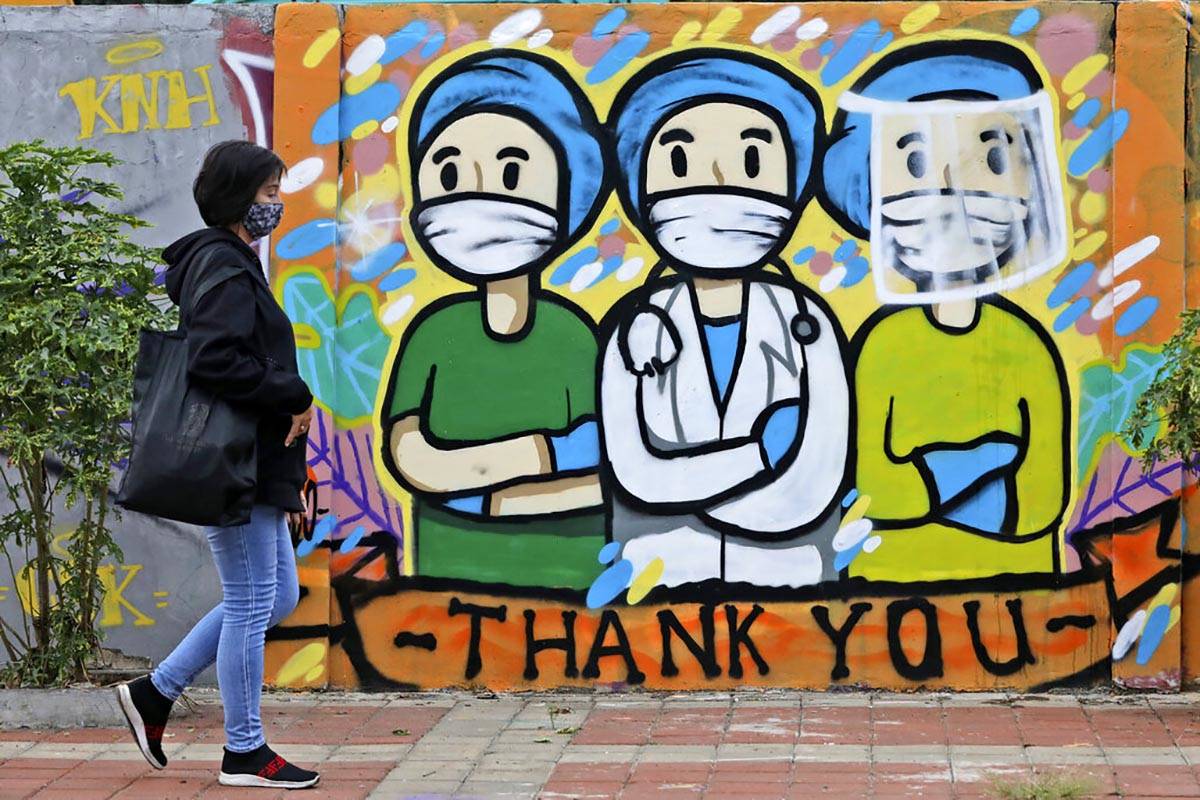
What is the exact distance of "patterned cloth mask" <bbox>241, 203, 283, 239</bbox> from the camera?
5473mm

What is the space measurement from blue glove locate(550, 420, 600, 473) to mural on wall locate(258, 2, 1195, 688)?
1cm

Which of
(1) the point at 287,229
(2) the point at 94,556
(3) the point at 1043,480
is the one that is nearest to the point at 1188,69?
(3) the point at 1043,480

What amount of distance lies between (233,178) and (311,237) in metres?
1.42

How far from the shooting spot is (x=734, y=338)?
6.77 meters

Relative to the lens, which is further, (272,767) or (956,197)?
(956,197)

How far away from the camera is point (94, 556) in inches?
255

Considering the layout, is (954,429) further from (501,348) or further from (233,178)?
(233,178)

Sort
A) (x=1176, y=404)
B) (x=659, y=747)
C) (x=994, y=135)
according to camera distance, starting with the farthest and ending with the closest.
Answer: (x=994, y=135)
(x=1176, y=404)
(x=659, y=747)

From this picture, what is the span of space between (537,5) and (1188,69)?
8.09 ft

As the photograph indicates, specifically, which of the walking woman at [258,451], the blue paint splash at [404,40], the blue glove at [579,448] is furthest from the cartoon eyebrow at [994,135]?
the walking woman at [258,451]

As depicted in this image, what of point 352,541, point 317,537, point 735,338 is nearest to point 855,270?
point 735,338

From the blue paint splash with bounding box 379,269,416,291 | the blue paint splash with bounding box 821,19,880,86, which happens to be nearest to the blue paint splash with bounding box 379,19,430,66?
the blue paint splash with bounding box 379,269,416,291

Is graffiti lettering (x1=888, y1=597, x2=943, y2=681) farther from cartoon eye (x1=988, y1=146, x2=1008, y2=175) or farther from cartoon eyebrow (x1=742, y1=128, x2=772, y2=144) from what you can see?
cartoon eyebrow (x1=742, y1=128, x2=772, y2=144)

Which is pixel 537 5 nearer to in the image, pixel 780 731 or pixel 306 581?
→ pixel 306 581
